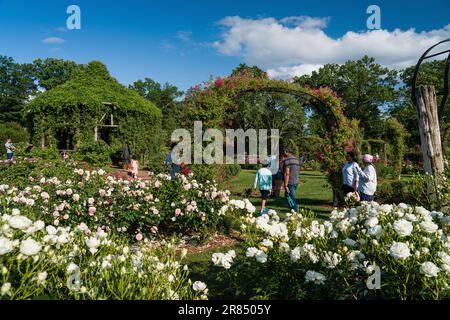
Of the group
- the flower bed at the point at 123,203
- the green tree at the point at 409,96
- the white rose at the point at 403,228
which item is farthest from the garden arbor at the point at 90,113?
the green tree at the point at 409,96

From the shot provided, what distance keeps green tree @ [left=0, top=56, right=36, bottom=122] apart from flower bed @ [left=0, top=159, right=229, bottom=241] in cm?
5016

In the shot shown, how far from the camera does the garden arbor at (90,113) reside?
701 inches

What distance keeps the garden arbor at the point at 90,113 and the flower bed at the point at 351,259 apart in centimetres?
1621

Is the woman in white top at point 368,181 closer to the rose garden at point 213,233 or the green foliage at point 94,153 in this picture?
the rose garden at point 213,233

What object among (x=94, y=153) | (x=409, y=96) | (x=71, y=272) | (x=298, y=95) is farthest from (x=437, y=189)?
(x=409, y=96)

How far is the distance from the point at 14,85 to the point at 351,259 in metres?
60.5

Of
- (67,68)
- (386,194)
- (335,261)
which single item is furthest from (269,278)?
(67,68)

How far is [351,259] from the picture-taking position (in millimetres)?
2289

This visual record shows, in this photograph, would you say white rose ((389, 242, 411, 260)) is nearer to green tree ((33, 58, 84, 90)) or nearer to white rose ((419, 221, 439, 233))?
white rose ((419, 221, 439, 233))

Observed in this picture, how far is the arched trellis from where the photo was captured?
7977 mm

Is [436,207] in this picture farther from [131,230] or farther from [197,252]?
[131,230]

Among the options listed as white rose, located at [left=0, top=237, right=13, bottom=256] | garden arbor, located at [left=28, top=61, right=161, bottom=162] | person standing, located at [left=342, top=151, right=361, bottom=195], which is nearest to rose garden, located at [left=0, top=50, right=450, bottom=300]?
white rose, located at [left=0, top=237, right=13, bottom=256]

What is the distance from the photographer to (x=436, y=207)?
416cm
